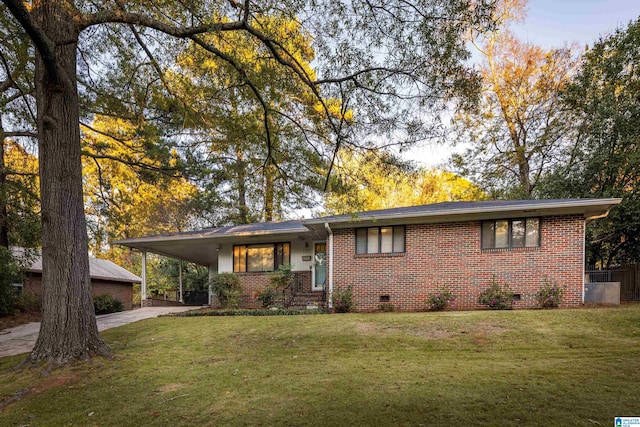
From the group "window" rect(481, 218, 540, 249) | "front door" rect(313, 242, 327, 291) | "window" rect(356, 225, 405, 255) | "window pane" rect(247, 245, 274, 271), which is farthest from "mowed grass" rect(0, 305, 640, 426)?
"window pane" rect(247, 245, 274, 271)

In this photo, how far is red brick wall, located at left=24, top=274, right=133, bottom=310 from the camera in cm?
1507

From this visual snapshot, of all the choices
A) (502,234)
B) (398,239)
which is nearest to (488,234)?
(502,234)

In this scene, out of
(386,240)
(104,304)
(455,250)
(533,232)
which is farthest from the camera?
(104,304)

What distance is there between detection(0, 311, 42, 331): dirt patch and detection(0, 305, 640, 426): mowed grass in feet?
20.2

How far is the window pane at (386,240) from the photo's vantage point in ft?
39.7

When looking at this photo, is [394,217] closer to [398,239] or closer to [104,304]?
[398,239]

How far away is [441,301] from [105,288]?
656 inches

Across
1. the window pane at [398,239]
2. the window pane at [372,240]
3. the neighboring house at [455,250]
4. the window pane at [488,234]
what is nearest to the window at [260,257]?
the neighboring house at [455,250]

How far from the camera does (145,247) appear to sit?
50.4 ft

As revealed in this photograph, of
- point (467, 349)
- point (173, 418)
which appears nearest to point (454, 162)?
point (467, 349)

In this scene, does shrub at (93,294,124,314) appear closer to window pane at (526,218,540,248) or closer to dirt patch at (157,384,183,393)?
dirt patch at (157,384,183,393)

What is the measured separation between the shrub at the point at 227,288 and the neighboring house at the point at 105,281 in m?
6.47

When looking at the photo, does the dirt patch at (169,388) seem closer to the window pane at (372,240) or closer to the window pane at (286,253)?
the window pane at (372,240)

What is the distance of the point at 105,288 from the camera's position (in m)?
18.5
